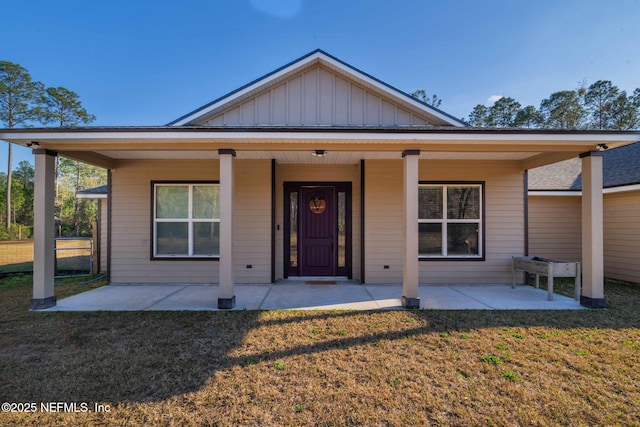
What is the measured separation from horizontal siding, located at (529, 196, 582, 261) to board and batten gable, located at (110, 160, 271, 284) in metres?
7.17

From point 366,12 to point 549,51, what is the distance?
7.43m

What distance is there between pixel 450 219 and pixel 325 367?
4.97 metres

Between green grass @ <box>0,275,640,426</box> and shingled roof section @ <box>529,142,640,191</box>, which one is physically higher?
Answer: shingled roof section @ <box>529,142,640,191</box>

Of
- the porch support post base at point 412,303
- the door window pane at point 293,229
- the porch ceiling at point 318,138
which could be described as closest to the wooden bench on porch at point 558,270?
the porch ceiling at point 318,138

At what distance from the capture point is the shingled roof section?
7.09 m

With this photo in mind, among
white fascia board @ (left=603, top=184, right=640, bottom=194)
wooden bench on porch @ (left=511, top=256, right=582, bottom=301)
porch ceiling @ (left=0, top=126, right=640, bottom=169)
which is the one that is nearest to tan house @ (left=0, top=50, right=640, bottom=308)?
wooden bench on porch @ (left=511, top=256, right=582, bottom=301)

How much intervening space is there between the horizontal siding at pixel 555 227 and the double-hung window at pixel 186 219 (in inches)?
328

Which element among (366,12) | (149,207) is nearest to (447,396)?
(149,207)

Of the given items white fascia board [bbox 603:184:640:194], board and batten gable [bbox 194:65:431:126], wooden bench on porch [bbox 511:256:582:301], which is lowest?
wooden bench on porch [bbox 511:256:582:301]

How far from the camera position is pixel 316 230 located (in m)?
7.00

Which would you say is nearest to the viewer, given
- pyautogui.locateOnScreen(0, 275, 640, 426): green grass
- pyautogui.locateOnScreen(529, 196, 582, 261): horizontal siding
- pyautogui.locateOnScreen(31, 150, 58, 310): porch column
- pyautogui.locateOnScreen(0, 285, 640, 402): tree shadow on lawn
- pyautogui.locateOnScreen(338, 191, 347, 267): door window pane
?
pyautogui.locateOnScreen(0, 275, 640, 426): green grass

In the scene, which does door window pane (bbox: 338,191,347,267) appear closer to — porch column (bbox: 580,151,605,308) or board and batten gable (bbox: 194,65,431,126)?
board and batten gable (bbox: 194,65,431,126)

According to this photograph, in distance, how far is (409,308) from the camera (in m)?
4.73

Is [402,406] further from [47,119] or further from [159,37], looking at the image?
[47,119]
